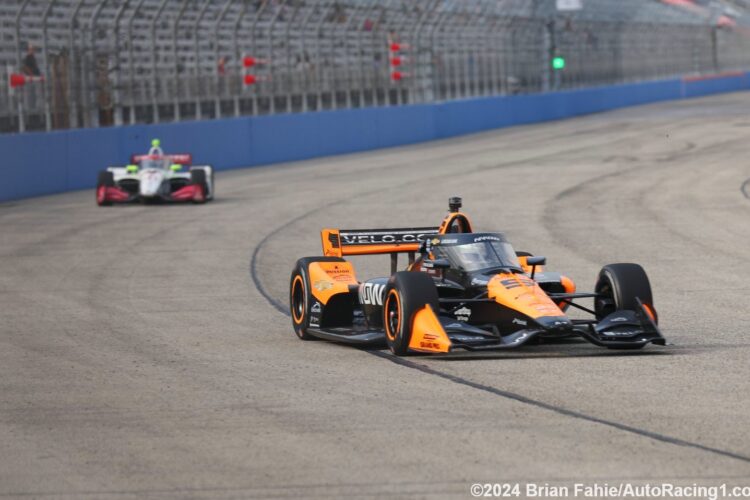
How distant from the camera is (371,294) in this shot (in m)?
11.4

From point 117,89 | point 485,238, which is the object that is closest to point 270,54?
point 117,89

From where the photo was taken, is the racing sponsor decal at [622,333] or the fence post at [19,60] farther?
the fence post at [19,60]

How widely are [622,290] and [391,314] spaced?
1.63 metres

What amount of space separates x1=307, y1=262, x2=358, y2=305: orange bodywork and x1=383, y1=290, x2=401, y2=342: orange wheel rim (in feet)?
3.53

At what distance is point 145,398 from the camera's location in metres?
9.07

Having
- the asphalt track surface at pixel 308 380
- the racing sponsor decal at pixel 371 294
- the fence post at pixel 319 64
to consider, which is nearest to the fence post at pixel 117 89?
the fence post at pixel 319 64

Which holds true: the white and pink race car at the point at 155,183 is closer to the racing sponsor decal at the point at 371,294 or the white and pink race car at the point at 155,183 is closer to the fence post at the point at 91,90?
the fence post at the point at 91,90

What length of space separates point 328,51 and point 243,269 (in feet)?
81.9

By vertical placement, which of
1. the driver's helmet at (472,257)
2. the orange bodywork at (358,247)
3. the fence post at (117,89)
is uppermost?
the fence post at (117,89)

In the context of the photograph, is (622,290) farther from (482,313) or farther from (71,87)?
(71,87)

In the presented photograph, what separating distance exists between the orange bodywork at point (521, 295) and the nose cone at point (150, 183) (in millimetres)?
16117

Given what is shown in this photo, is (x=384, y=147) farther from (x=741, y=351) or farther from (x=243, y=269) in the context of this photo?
(x=741, y=351)

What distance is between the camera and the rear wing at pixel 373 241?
12.3 metres

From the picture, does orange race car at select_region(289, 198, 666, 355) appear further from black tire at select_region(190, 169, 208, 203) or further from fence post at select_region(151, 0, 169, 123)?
fence post at select_region(151, 0, 169, 123)
